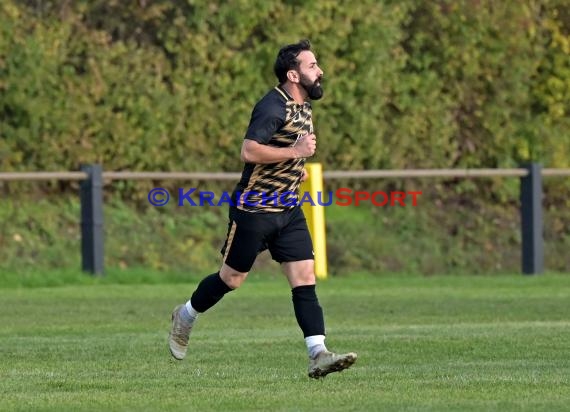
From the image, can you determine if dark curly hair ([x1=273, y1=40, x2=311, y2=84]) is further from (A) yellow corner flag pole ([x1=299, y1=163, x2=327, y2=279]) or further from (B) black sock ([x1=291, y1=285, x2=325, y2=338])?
(A) yellow corner flag pole ([x1=299, y1=163, x2=327, y2=279])

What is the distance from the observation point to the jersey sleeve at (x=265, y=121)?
9023 millimetres

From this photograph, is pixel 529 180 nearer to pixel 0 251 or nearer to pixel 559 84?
pixel 559 84

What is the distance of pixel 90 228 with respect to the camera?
720 inches

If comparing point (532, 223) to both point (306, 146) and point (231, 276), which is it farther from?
point (306, 146)

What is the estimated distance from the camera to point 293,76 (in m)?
9.23

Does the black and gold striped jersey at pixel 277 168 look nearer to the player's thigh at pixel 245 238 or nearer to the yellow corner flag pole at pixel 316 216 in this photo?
the player's thigh at pixel 245 238

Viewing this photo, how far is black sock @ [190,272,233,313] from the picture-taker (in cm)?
961

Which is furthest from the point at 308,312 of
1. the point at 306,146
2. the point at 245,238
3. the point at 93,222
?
the point at 93,222

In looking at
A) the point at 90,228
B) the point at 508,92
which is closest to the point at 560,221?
the point at 508,92

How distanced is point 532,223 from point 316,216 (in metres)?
2.85

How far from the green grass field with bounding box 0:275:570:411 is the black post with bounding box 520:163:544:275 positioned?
1.57m

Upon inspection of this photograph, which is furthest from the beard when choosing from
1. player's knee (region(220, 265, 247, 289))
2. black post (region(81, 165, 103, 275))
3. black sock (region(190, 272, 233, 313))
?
black post (region(81, 165, 103, 275))

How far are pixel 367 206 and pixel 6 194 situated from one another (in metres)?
4.91

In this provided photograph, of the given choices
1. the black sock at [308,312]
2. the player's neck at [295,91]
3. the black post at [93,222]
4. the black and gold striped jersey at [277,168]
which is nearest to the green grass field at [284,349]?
the black sock at [308,312]
